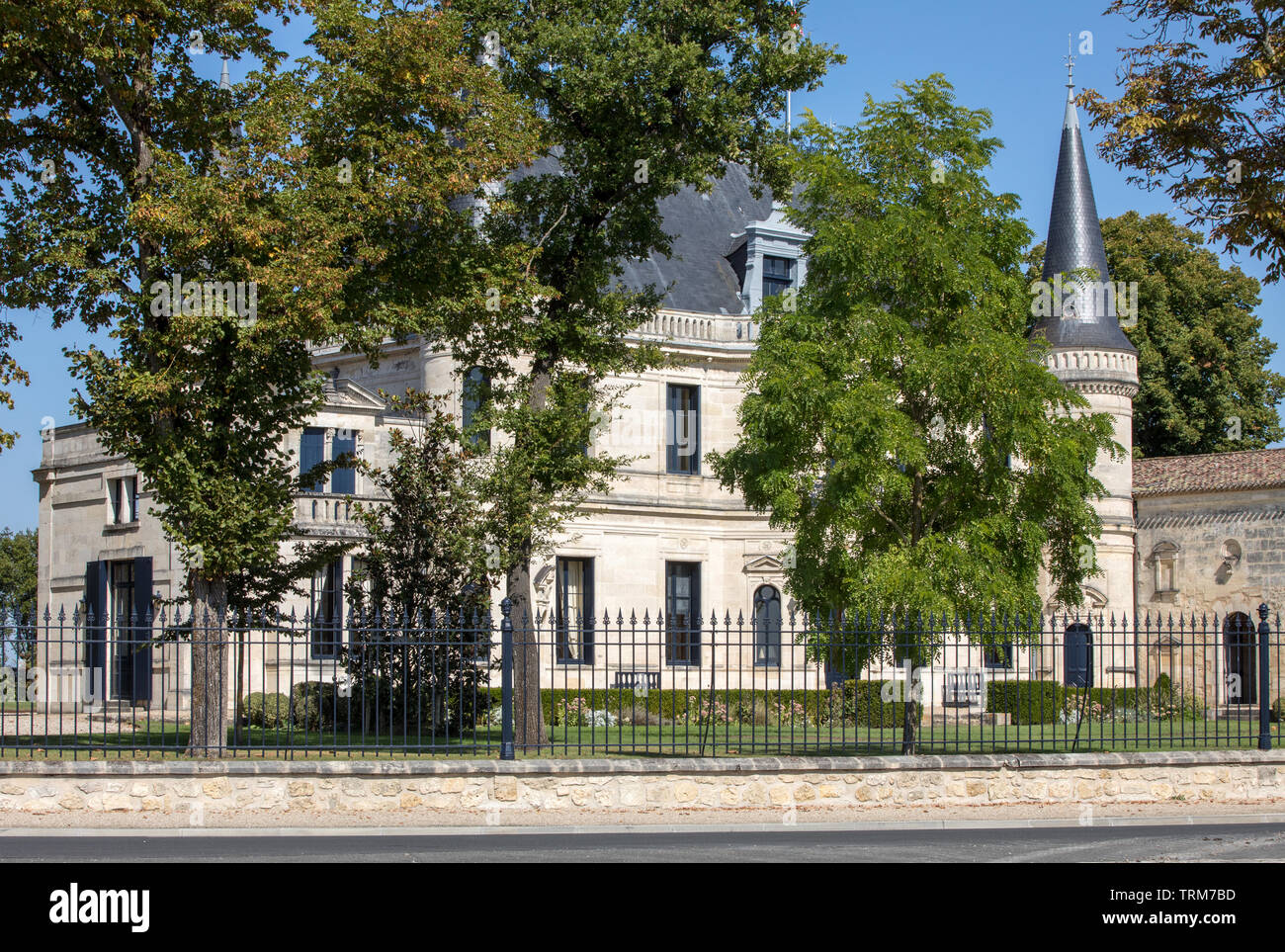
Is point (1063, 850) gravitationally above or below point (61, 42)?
below

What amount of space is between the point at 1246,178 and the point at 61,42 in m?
14.1

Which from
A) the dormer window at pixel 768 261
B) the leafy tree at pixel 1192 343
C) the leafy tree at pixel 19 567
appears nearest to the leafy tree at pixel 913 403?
the dormer window at pixel 768 261

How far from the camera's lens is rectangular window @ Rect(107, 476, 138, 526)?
1235 inches

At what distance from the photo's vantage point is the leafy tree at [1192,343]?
44.7 metres

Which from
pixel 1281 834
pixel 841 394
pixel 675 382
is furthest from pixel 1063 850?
pixel 675 382

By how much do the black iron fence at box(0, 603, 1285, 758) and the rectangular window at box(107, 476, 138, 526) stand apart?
8.40 feet

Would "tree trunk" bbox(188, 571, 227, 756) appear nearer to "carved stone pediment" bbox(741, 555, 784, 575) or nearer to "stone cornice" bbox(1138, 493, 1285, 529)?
"carved stone pediment" bbox(741, 555, 784, 575)

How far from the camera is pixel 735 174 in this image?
43188 mm

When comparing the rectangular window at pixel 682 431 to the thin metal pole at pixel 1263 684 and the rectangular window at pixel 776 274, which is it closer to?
the rectangular window at pixel 776 274

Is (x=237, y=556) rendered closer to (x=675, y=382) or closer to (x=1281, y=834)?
(x=1281, y=834)

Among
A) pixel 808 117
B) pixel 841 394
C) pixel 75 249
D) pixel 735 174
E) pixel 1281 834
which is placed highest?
pixel 735 174

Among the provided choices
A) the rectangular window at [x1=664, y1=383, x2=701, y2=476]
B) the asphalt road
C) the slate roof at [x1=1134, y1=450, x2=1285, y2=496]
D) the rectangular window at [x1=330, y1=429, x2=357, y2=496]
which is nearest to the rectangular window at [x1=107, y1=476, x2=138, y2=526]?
the rectangular window at [x1=330, y1=429, x2=357, y2=496]

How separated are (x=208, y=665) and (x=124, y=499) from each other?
1695 cm

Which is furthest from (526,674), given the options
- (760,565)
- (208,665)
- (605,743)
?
(760,565)
